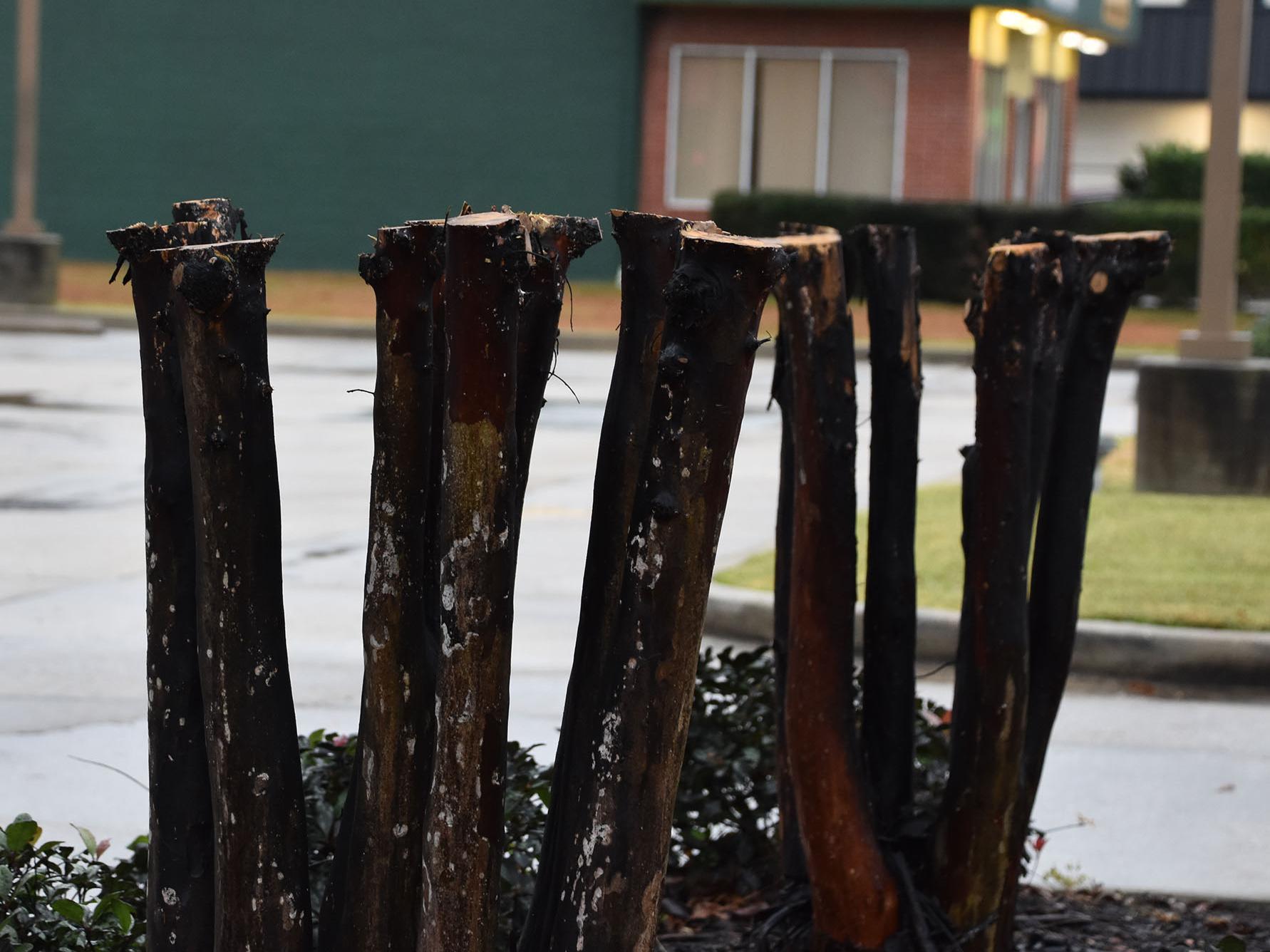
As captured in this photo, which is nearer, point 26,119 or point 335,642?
point 335,642

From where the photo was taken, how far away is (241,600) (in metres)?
2.46

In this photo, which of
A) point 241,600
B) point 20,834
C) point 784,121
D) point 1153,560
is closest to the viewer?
point 241,600

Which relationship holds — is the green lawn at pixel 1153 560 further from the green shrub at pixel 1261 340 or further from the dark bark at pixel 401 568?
the dark bark at pixel 401 568

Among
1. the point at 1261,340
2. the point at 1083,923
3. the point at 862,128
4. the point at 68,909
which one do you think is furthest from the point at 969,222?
the point at 68,909

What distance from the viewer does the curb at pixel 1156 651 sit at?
648 cm

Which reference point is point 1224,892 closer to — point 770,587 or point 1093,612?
point 1093,612

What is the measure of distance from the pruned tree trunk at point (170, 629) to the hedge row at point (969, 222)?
21.4m

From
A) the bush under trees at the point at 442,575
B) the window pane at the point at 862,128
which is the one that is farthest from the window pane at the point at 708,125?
the bush under trees at the point at 442,575

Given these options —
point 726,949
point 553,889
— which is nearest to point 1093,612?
point 726,949

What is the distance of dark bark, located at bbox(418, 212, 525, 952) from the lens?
2.30 m

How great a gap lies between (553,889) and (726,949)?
1.06 metres

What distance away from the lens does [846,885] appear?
3.22m

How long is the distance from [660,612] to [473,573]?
0.25 metres

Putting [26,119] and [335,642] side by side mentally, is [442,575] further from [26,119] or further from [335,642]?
[26,119]
